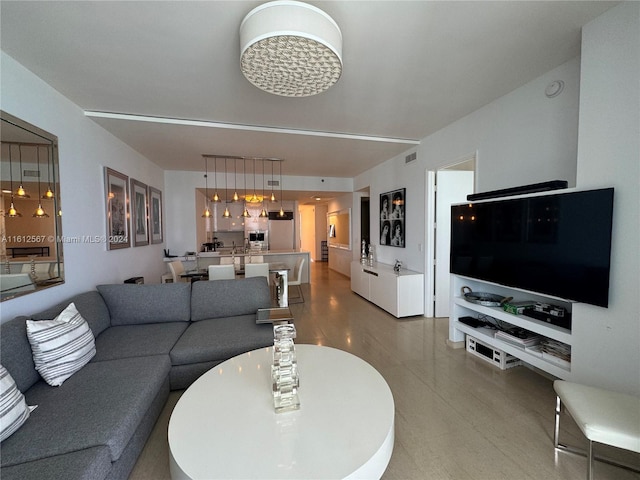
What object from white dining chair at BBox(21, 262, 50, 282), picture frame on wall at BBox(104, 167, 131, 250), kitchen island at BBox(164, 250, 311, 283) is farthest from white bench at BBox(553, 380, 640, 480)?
kitchen island at BBox(164, 250, 311, 283)

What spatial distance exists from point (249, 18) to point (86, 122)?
109 inches

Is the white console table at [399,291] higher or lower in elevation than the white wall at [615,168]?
lower

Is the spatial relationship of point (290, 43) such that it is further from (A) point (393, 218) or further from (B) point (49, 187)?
(A) point (393, 218)

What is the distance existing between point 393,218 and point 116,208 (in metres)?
4.53

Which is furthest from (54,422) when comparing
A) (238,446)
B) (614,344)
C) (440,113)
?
(440,113)

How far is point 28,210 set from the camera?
221cm

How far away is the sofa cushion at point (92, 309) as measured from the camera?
238 cm

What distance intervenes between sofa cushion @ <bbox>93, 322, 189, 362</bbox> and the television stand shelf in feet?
10.1

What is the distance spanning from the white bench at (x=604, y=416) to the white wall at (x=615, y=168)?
317 mm

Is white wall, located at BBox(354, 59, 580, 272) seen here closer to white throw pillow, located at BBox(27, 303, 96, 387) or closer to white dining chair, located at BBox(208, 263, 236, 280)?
white dining chair, located at BBox(208, 263, 236, 280)

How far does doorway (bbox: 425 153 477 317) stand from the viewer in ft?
13.5

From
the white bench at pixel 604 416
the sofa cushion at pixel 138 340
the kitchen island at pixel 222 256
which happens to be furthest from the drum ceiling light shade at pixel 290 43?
the kitchen island at pixel 222 256

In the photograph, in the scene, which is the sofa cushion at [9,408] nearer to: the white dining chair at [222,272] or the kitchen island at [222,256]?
the white dining chair at [222,272]

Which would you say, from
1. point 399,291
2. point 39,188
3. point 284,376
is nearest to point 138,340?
point 39,188
